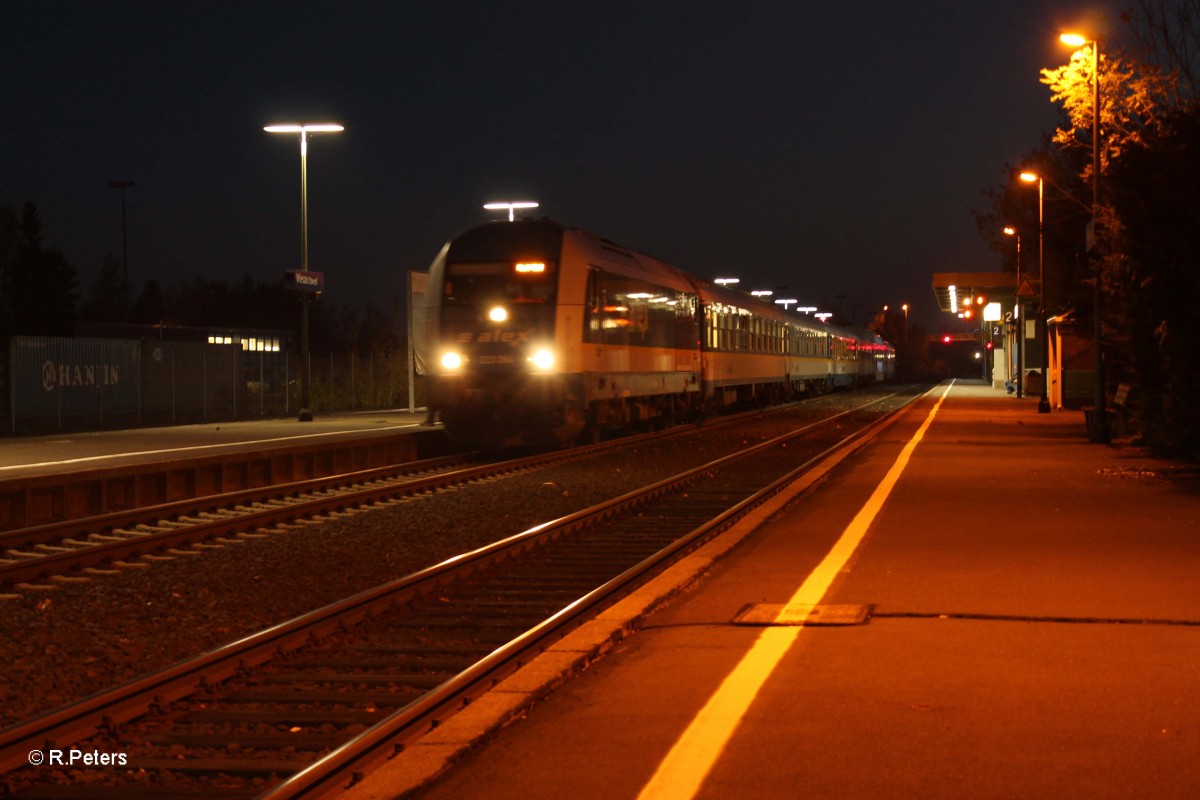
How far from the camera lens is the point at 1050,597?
30.0 feet

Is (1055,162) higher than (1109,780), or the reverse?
(1055,162)

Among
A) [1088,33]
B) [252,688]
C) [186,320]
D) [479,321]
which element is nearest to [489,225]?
[479,321]

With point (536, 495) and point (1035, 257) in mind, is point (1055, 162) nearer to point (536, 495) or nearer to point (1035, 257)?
point (1035, 257)

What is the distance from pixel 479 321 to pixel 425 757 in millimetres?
18264

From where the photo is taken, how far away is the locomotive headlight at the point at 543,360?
23000 millimetres

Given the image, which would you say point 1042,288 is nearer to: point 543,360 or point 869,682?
point 543,360

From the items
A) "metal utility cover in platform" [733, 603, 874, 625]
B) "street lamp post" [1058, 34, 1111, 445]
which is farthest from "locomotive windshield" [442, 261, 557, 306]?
"metal utility cover in platform" [733, 603, 874, 625]

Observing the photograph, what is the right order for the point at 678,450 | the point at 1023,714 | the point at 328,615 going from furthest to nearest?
the point at 678,450, the point at 328,615, the point at 1023,714

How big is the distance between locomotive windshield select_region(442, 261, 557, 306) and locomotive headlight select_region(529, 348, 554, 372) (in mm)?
833

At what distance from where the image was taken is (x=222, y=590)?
10438mm

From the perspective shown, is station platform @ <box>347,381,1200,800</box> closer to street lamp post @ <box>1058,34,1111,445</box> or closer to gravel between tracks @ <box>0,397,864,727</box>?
gravel between tracks @ <box>0,397,864,727</box>

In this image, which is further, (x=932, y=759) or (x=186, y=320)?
(x=186, y=320)

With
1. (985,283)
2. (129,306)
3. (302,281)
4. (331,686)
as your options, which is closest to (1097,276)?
(302,281)

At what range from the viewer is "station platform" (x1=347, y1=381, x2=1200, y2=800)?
17.3 ft
